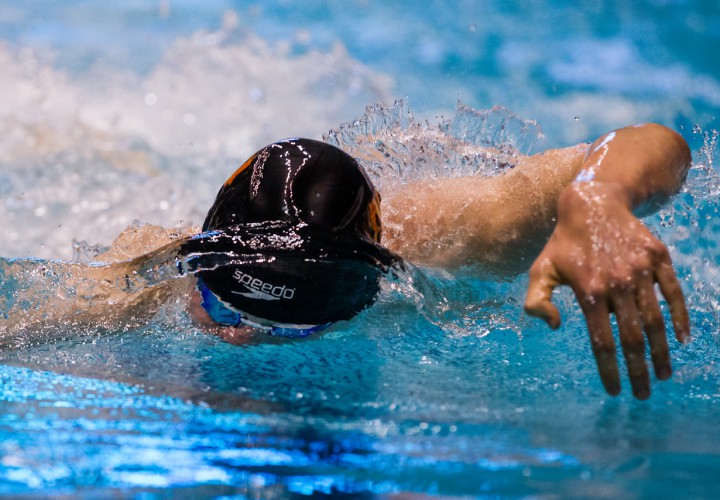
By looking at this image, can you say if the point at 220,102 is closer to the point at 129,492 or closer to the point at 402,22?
the point at 402,22

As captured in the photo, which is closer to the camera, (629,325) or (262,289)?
(629,325)

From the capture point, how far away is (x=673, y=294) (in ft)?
3.78

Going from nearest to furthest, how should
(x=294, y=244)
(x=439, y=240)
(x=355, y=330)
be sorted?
(x=294, y=244), (x=355, y=330), (x=439, y=240)

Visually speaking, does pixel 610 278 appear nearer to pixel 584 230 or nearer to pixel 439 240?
pixel 584 230

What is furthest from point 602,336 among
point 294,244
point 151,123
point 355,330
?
point 151,123

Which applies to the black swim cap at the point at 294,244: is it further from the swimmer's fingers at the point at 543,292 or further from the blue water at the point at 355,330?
the swimmer's fingers at the point at 543,292

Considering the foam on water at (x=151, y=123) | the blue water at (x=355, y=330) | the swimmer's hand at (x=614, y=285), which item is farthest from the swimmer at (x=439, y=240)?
the foam on water at (x=151, y=123)

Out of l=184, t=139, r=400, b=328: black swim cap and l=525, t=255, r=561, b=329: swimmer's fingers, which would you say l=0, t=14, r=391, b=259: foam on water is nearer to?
l=184, t=139, r=400, b=328: black swim cap

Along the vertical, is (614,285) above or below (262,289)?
above

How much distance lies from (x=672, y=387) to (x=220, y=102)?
12.0 feet

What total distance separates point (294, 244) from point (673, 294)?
27.1 inches

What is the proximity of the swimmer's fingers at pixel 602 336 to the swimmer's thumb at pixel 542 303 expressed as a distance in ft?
0.15

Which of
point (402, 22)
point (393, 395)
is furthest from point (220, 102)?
point (393, 395)

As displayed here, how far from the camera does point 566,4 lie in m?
4.79
